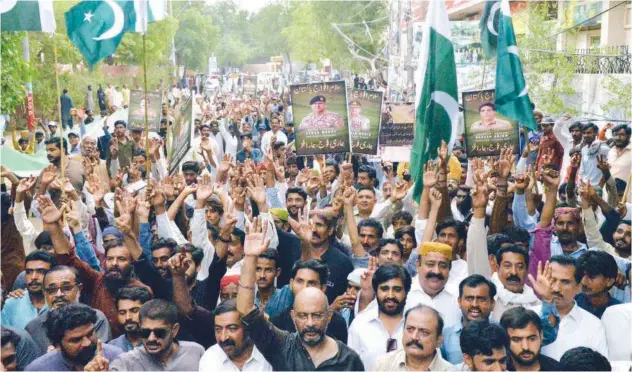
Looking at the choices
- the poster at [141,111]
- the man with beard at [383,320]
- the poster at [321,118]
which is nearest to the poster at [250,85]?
the poster at [141,111]

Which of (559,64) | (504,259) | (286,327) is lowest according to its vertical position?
(286,327)

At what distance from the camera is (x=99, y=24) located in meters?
8.48

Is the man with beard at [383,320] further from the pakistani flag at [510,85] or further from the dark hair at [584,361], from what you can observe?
the pakistani flag at [510,85]

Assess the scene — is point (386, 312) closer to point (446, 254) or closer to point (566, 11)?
point (446, 254)

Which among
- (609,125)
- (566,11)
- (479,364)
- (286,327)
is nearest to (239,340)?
(286,327)

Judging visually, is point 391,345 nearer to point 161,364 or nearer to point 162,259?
point 161,364

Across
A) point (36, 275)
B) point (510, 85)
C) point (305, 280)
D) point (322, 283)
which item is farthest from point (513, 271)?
point (36, 275)

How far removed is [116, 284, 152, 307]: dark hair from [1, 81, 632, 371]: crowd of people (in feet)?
0.04

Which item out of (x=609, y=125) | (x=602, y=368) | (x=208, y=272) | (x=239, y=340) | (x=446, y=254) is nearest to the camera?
(x=602, y=368)

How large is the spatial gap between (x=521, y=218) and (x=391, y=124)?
14.9 feet

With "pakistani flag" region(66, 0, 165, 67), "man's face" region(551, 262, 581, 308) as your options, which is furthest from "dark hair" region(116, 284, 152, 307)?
"pakistani flag" region(66, 0, 165, 67)

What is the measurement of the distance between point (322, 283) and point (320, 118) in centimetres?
408

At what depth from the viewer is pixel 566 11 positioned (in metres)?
20.5

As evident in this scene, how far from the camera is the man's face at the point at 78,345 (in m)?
4.52
